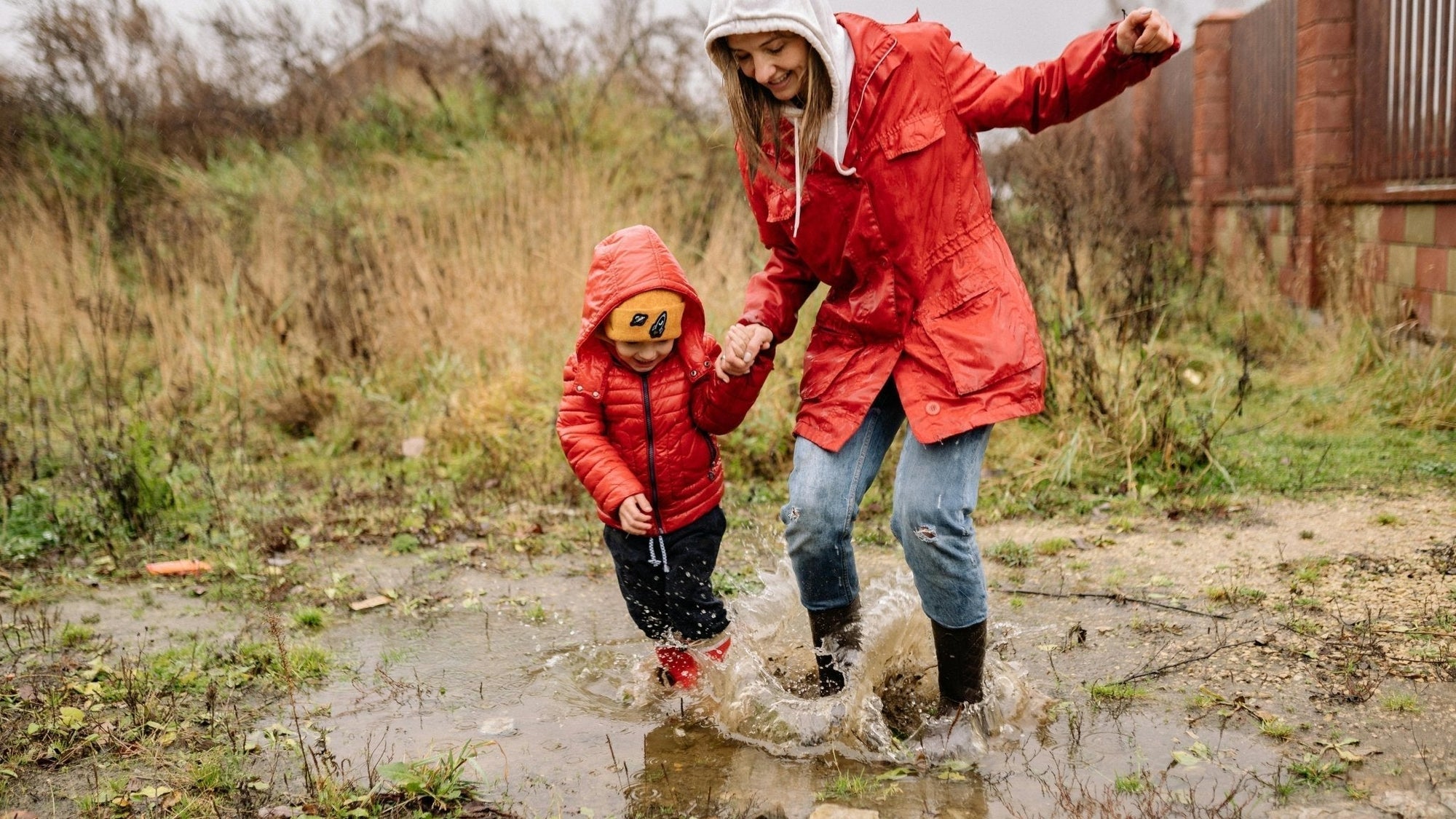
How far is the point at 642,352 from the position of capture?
3229mm

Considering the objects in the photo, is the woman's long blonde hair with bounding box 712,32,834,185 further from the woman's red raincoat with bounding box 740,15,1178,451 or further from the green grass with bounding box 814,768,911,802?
the green grass with bounding box 814,768,911,802

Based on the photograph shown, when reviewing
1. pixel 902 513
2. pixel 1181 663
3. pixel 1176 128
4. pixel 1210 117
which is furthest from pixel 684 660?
pixel 1176 128

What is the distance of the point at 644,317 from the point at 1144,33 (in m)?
1.44

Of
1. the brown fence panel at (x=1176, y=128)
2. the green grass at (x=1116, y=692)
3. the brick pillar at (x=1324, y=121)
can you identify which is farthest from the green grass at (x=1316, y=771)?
the brown fence panel at (x=1176, y=128)

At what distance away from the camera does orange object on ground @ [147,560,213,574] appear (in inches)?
187

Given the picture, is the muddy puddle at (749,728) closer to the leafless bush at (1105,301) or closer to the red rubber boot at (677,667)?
the red rubber boot at (677,667)

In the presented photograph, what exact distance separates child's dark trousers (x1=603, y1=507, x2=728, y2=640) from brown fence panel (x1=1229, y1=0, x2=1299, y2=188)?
715 cm

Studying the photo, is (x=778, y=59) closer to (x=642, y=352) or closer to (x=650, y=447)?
(x=642, y=352)

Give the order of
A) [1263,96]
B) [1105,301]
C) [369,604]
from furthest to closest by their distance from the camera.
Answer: [1263,96], [1105,301], [369,604]

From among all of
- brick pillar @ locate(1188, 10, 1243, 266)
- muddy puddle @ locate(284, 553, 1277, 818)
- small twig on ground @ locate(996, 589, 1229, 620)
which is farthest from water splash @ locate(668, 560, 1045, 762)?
brick pillar @ locate(1188, 10, 1243, 266)

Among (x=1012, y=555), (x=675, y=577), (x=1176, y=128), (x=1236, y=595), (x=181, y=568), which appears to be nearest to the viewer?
(x=675, y=577)

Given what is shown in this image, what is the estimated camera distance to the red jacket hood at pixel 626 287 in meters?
3.18

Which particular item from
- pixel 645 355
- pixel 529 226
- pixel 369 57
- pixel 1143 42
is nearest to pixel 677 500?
pixel 645 355

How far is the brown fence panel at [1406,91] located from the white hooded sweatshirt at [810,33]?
18.3 feet
